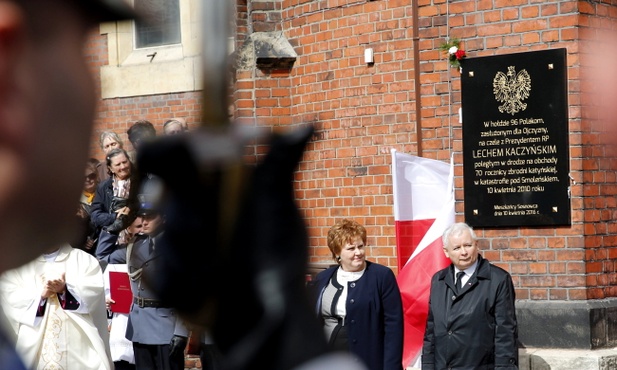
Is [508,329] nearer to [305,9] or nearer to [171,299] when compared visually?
[305,9]

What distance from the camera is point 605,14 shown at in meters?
9.67

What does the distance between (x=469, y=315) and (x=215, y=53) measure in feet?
24.1

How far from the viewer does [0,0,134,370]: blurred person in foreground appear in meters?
0.89

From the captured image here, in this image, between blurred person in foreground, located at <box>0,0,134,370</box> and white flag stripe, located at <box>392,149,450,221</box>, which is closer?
blurred person in foreground, located at <box>0,0,134,370</box>

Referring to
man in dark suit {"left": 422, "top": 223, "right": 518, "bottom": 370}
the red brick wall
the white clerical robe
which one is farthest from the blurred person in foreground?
the red brick wall

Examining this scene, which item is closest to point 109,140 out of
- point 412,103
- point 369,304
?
point 369,304

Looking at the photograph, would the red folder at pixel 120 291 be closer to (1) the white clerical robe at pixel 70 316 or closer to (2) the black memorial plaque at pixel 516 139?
(1) the white clerical robe at pixel 70 316

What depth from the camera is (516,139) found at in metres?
9.71

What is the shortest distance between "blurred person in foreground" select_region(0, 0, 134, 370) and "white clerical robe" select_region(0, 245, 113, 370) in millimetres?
6734

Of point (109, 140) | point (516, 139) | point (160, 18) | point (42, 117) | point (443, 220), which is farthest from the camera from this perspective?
point (516, 139)

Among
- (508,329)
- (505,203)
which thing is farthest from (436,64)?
(508,329)

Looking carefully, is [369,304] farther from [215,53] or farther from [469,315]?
[215,53]

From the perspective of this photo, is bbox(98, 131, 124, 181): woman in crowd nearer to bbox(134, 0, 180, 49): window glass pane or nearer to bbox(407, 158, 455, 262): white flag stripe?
bbox(134, 0, 180, 49): window glass pane

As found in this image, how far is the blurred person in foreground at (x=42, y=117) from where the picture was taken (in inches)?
34.9
